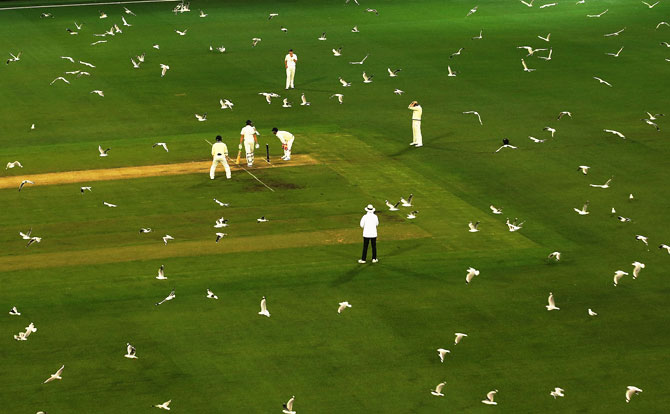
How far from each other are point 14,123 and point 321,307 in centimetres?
3272

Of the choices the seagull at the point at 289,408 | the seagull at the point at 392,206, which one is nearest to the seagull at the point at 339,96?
the seagull at the point at 392,206

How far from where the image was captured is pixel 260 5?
9825 cm

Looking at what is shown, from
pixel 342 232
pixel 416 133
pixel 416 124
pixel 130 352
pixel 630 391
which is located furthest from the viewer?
pixel 416 133

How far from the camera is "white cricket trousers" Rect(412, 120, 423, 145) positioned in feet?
195

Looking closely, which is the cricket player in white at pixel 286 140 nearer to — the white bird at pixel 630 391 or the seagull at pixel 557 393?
the seagull at pixel 557 393

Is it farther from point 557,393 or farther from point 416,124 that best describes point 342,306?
point 416,124

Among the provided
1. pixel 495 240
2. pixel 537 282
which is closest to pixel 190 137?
pixel 495 240

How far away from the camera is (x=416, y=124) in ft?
195

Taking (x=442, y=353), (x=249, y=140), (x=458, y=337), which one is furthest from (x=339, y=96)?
(x=442, y=353)

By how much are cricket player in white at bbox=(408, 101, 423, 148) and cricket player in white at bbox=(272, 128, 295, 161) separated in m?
5.81

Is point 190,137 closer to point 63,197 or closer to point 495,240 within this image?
point 63,197

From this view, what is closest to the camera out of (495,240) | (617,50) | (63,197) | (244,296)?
(244,296)

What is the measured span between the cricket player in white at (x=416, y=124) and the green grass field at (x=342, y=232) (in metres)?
0.79

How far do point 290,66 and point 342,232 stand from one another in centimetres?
2583
